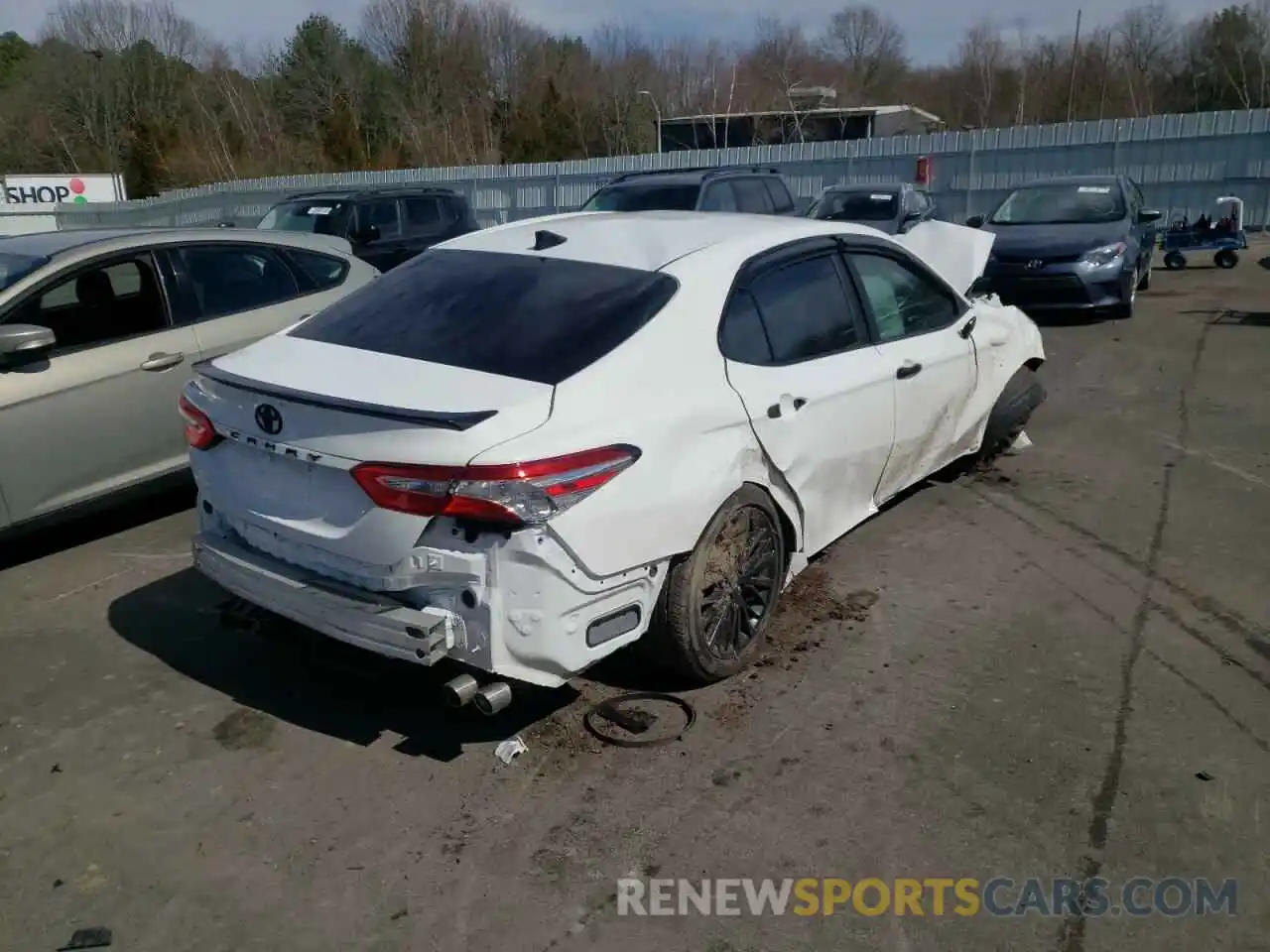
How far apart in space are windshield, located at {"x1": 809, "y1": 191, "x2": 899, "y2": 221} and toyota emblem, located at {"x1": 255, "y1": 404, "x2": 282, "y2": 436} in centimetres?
1218

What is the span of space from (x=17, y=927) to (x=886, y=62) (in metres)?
69.6

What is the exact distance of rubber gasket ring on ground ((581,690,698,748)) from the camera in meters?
3.72

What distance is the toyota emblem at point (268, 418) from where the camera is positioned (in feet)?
11.7

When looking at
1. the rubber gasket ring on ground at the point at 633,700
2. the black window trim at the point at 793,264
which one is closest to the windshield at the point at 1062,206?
the black window trim at the point at 793,264

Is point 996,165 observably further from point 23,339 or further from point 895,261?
point 23,339

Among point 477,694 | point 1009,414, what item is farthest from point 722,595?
point 1009,414

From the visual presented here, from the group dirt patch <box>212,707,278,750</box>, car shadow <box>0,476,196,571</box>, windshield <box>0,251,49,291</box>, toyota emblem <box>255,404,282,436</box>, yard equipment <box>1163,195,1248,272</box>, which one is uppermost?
windshield <box>0,251,49,291</box>

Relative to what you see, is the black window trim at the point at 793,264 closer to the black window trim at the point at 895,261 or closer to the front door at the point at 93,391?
the black window trim at the point at 895,261

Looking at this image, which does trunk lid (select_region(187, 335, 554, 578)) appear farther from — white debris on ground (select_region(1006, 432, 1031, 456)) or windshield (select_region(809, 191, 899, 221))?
windshield (select_region(809, 191, 899, 221))

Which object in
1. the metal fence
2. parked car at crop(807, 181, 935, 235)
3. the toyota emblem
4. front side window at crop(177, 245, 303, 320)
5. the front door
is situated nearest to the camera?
the toyota emblem

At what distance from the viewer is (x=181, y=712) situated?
4.00 metres

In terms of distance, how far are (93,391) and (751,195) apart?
9.86 meters

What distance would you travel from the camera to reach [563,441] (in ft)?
10.7

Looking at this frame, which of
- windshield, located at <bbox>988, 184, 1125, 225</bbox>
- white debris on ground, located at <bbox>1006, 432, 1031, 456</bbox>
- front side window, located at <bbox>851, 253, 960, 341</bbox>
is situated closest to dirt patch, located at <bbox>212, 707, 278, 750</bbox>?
front side window, located at <bbox>851, 253, 960, 341</bbox>
